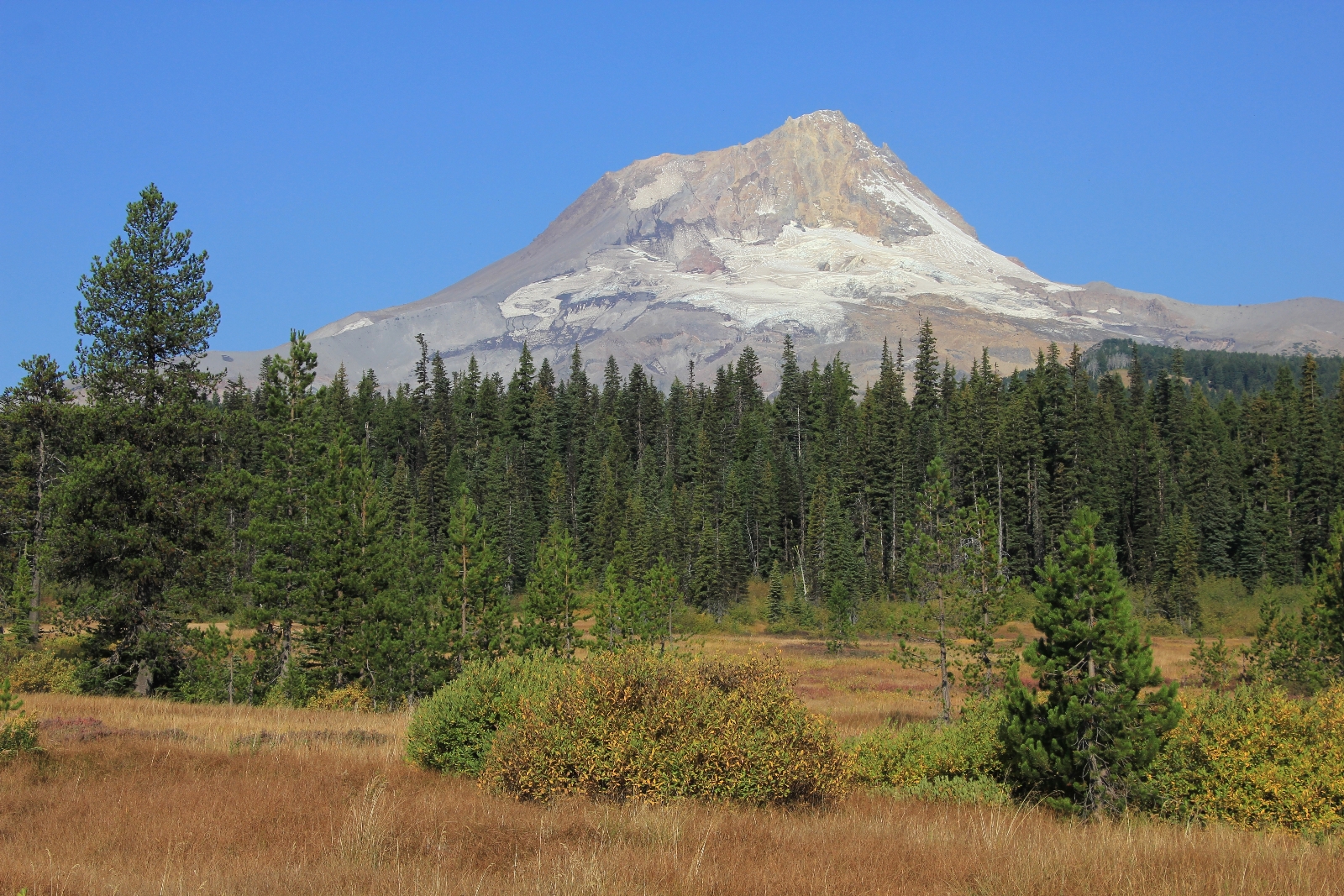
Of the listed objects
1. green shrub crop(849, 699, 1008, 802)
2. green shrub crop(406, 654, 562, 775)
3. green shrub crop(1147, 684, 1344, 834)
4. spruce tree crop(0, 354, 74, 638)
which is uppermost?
spruce tree crop(0, 354, 74, 638)

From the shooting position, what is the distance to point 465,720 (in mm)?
14016

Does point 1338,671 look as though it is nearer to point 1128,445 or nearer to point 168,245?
point 168,245

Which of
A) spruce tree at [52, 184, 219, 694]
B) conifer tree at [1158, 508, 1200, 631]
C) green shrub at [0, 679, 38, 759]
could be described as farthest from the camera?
conifer tree at [1158, 508, 1200, 631]

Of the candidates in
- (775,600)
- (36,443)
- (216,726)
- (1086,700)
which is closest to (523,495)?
(775,600)

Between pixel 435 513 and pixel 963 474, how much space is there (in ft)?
171

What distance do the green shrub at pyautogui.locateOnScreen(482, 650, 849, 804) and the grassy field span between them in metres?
0.43

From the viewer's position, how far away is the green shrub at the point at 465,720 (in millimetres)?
13789

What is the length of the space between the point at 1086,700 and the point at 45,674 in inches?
1090

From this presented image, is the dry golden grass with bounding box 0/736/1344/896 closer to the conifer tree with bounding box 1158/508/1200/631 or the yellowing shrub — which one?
the yellowing shrub

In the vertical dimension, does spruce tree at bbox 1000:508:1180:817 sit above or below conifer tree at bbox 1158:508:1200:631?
above

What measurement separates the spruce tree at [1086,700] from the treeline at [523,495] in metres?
12.3

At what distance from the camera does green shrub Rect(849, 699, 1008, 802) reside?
14.6 metres

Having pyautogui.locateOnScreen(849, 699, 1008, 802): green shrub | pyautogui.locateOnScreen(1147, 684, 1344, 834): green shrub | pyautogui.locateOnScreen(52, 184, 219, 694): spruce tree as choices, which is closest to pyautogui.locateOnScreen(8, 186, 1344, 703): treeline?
pyautogui.locateOnScreen(52, 184, 219, 694): spruce tree

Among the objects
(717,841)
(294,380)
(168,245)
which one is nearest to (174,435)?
(168,245)
